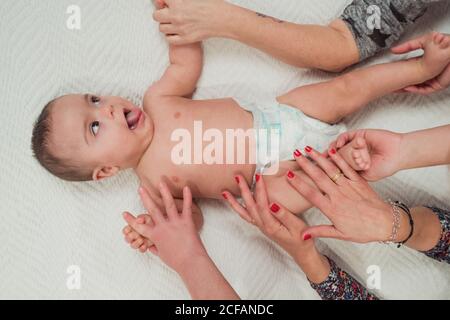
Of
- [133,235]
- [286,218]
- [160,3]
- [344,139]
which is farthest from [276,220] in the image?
[160,3]

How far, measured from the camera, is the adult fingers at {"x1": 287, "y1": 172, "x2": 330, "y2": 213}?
40.8 inches

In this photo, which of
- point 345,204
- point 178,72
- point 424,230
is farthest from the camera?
point 178,72

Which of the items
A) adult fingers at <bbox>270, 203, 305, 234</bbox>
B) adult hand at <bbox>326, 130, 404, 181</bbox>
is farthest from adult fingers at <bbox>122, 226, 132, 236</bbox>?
adult hand at <bbox>326, 130, 404, 181</bbox>

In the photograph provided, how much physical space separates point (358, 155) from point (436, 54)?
0.30 metres

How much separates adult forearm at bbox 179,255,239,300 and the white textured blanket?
196mm

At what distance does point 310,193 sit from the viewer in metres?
1.05

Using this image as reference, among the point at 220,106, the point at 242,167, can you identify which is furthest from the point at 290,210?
the point at 220,106

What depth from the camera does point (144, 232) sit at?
1137 mm

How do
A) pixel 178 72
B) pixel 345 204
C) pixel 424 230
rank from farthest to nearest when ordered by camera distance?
pixel 178 72 < pixel 424 230 < pixel 345 204

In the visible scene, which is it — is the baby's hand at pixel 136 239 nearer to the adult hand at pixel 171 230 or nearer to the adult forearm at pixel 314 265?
the adult hand at pixel 171 230

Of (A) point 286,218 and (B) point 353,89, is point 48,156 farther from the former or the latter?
(B) point 353,89
